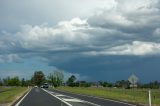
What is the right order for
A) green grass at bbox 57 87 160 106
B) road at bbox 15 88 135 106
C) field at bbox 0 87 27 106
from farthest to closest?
field at bbox 0 87 27 106 → green grass at bbox 57 87 160 106 → road at bbox 15 88 135 106

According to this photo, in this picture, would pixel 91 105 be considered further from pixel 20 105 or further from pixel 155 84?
pixel 155 84

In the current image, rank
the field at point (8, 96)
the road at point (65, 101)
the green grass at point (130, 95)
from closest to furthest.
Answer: the road at point (65, 101)
the green grass at point (130, 95)
the field at point (8, 96)

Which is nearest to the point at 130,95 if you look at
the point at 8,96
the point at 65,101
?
the point at 8,96

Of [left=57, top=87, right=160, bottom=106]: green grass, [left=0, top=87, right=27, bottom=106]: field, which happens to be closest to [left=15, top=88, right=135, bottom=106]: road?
[left=0, top=87, right=27, bottom=106]: field

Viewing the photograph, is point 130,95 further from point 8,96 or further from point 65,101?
point 65,101

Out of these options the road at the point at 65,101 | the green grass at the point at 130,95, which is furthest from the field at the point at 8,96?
the green grass at the point at 130,95

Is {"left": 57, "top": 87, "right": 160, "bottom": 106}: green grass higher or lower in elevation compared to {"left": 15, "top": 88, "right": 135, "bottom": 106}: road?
higher

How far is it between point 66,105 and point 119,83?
513ft

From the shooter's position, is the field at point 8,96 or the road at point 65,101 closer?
the road at point 65,101

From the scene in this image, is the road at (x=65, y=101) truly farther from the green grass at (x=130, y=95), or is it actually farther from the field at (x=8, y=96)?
the green grass at (x=130, y=95)

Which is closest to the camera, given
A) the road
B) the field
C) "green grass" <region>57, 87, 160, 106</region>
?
the road

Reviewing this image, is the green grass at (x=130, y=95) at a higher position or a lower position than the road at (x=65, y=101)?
higher

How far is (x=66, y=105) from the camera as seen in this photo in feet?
100

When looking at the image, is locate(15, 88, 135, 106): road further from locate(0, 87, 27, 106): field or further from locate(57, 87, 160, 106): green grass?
locate(57, 87, 160, 106): green grass
